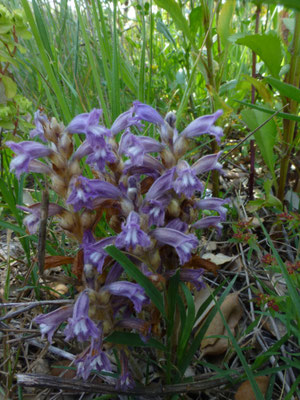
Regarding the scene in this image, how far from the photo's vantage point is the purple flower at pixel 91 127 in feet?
3.32

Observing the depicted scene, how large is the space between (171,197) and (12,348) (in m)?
1.01

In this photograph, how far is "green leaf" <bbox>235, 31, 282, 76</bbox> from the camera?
1589 mm

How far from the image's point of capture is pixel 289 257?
5.99ft

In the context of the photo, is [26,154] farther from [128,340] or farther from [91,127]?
[128,340]


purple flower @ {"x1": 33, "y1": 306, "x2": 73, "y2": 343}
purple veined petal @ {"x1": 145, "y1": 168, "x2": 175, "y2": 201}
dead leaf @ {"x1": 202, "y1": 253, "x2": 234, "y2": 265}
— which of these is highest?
purple veined petal @ {"x1": 145, "y1": 168, "x2": 175, "y2": 201}

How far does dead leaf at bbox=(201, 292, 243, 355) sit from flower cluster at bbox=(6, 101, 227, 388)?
1.42 ft

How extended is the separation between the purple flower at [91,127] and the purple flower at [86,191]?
115 mm

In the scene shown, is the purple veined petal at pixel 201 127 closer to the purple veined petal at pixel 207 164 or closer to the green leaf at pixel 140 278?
the purple veined petal at pixel 207 164

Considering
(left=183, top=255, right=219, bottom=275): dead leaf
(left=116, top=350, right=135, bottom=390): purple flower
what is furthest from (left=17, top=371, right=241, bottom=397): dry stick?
(left=183, top=255, right=219, bottom=275): dead leaf

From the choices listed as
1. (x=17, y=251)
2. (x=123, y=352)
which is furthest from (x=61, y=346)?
(x=17, y=251)

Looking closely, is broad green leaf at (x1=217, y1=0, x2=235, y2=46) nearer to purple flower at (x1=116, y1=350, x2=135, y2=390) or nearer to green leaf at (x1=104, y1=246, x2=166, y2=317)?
green leaf at (x1=104, y1=246, x2=166, y2=317)

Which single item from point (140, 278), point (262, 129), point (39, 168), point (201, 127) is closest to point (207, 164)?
point (201, 127)

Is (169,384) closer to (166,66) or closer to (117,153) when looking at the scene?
(117,153)

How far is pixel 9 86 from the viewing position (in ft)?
6.52
